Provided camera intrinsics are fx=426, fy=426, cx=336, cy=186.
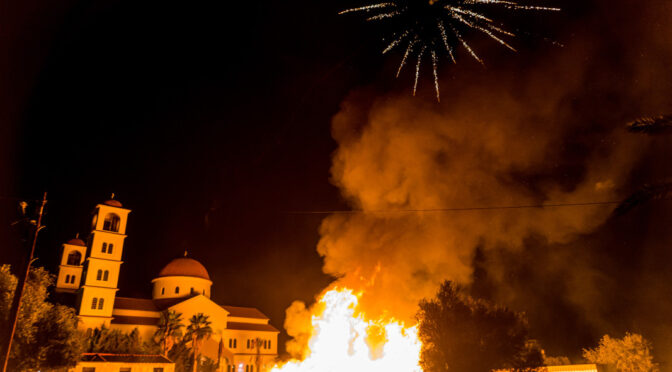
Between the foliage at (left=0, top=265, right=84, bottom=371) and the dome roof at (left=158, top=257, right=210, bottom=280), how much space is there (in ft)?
106

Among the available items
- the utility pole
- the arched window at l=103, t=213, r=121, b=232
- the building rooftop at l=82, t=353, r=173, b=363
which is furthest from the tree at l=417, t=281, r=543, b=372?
the arched window at l=103, t=213, r=121, b=232

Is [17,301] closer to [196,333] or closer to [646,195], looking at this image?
[646,195]

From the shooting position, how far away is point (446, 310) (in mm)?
31781

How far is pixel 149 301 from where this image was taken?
216ft

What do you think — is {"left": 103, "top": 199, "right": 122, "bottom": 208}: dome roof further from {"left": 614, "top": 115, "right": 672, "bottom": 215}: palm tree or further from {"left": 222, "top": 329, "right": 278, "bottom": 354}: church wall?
{"left": 614, "top": 115, "right": 672, "bottom": 215}: palm tree

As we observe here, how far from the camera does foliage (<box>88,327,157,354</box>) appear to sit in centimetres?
4728

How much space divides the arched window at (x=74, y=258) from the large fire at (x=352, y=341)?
4202cm

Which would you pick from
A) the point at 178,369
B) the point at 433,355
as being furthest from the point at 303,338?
the point at 433,355

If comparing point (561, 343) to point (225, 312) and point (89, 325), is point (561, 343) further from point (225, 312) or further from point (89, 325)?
point (89, 325)

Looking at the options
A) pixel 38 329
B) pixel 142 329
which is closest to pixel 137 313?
pixel 142 329

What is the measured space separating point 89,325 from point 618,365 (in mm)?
68113

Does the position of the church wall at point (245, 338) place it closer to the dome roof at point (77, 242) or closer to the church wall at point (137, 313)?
the church wall at point (137, 313)

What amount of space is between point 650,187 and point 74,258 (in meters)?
72.3

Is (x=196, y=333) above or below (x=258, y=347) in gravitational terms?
above
